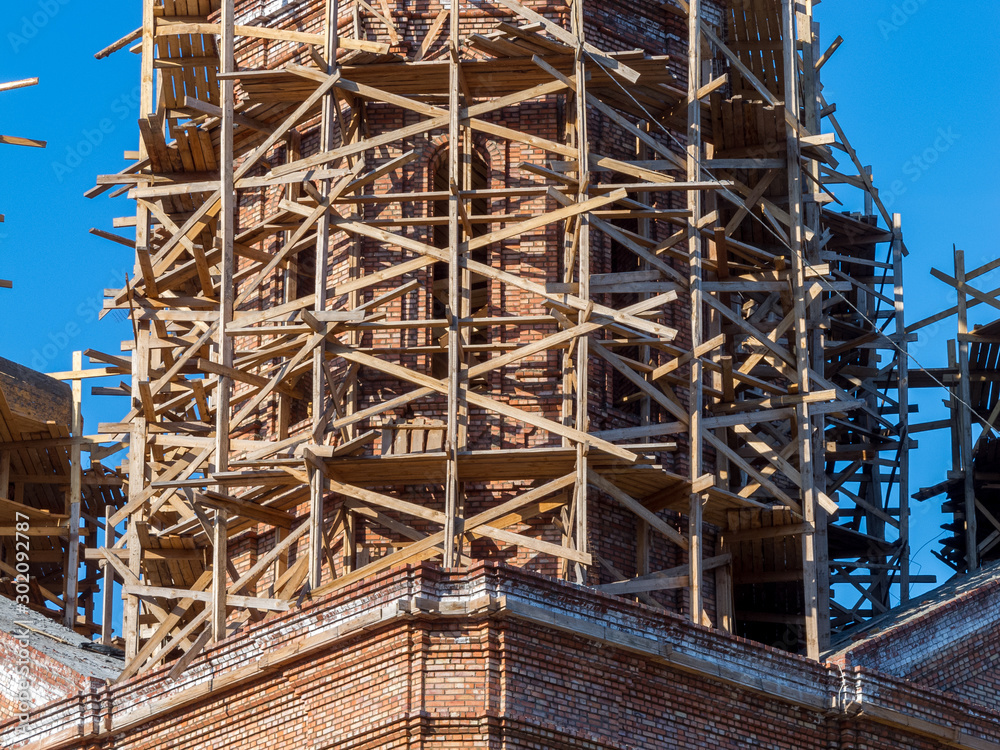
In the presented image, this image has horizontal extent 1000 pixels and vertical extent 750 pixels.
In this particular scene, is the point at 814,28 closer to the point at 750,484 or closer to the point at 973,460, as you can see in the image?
the point at 973,460

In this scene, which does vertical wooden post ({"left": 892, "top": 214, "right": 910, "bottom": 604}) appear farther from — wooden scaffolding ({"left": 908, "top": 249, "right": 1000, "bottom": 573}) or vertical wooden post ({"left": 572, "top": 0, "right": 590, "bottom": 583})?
vertical wooden post ({"left": 572, "top": 0, "right": 590, "bottom": 583})

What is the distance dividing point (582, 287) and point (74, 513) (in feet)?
48.2

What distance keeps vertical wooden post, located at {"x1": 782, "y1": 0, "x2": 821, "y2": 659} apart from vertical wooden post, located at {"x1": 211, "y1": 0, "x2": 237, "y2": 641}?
6953 mm

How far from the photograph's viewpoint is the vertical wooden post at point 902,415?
106 ft

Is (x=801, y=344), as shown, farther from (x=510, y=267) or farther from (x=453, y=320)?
(x=453, y=320)

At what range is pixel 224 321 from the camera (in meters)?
25.5

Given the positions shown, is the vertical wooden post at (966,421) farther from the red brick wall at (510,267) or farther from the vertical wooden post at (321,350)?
the vertical wooden post at (321,350)

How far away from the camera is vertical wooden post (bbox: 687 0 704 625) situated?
82.1 feet

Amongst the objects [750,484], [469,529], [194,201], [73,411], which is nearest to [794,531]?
[750,484]

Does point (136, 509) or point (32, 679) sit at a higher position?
point (136, 509)

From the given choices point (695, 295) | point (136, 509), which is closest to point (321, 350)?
point (136, 509)

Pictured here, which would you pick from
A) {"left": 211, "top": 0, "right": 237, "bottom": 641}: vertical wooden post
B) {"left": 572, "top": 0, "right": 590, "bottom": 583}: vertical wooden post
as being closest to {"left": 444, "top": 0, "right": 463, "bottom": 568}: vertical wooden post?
{"left": 572, "top": 0, "right": 590, "bottom": 583}: vertical wooden post

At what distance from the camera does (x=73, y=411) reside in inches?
1469

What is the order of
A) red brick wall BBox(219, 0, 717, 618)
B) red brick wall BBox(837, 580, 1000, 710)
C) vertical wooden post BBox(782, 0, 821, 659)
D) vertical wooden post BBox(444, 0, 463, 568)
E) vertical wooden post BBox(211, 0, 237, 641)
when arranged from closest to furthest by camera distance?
vertical wooden post BBox(444, 0, 463, 568)
vertical wooden post BBox(211, 0, 237, 641)
red brick wall BBox(837, 580, 1000, 710)
red brick wall BBox(219, 0, 717, 618)
vertical wooden post BBox(782, 0, 821, 659)
